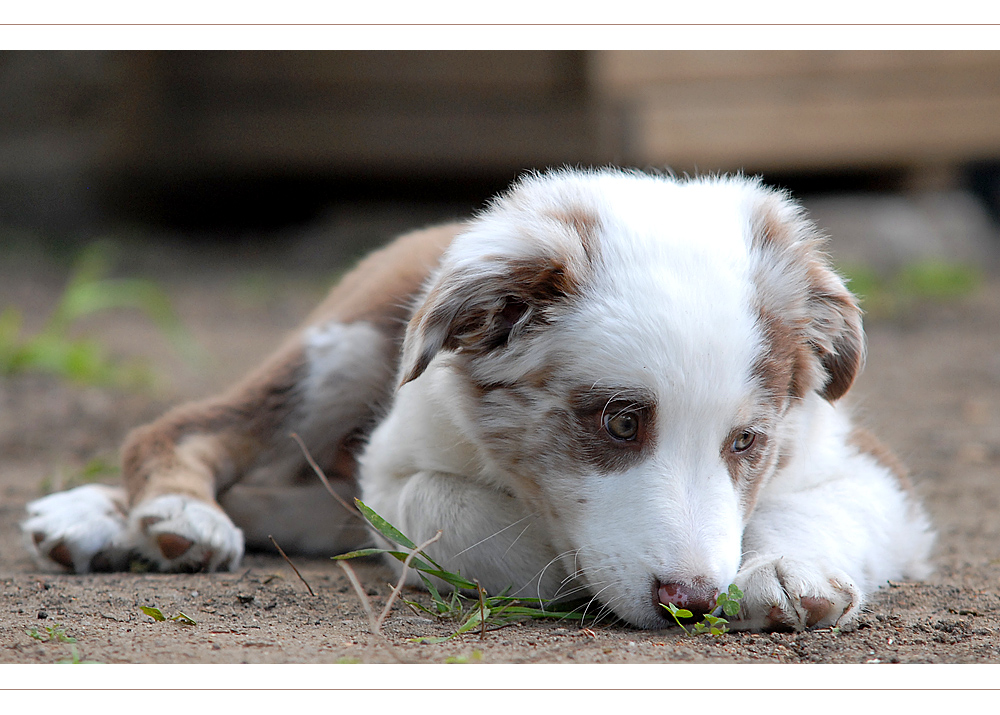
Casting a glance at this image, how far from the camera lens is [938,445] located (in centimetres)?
520

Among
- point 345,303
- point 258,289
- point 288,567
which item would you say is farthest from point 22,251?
point 288,567

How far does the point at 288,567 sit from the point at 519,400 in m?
1.11

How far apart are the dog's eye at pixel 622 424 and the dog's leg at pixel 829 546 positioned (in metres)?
0.46

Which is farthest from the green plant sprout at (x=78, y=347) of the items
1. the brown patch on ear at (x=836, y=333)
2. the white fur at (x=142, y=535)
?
the brown patch on ear at (x=836, y=333)

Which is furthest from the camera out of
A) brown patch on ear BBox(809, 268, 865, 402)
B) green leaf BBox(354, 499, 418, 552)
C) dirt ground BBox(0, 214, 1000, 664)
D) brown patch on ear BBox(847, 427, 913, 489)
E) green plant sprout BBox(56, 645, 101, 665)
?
brown patch on ear BBox(847, 427, 913, 489)

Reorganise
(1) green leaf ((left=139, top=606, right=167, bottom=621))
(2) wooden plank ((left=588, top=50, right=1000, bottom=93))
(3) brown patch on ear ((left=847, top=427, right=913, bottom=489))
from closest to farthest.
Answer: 1. (1) green leaf ((left=139, top=606, right=167, bottom=621))
2. (3) brown patch on ear ((left=847, top=427, right=913, bottom=489))
3. (2) wooden plank ((left=588, top=50, right=1000, bottom=93))

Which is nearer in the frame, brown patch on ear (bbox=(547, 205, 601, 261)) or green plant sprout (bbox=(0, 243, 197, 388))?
brown patch on ear (bbox=(547, 205, 601, 261))

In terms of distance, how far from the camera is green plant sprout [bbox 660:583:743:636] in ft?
7.64

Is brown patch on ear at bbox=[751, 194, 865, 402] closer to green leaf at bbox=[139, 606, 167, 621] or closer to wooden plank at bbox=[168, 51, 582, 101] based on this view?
green leaf at bbox=[139, 606, 167, 621]

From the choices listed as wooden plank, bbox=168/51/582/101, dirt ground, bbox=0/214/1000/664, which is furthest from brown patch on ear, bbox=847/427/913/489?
wooden plank, bbox=168/51/582/101

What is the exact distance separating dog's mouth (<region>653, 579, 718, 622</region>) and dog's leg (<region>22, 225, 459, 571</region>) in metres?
1.56

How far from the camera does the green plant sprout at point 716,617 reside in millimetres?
2330

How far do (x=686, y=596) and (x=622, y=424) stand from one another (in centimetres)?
45

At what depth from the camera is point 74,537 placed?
3.18 meters
